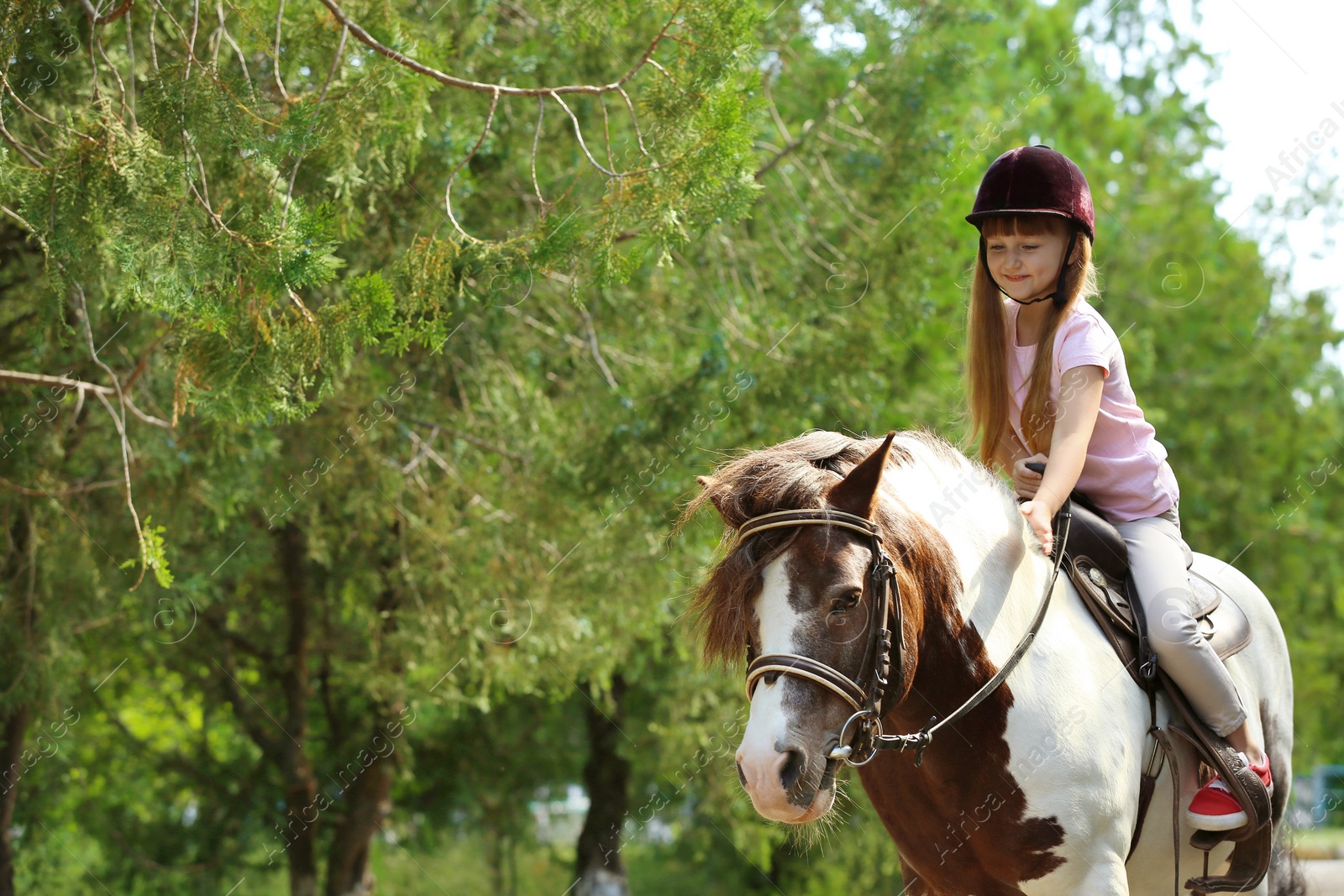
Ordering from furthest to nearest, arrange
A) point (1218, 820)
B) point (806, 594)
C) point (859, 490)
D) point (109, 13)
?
point (109, 13) < point (1218, 820) < point (859, 490) < point (806, 594)

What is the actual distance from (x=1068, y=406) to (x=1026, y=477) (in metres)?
0.37

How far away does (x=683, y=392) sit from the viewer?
20.9 ft

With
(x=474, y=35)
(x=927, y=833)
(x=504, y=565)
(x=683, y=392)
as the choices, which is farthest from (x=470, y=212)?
(x=927, y=833)

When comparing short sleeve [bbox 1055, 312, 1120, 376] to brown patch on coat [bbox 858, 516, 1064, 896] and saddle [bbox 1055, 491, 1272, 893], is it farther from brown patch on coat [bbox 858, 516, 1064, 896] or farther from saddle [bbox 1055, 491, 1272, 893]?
brown patch on coat [bbox 858, 516, 1064, 896]

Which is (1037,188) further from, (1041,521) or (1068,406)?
(1041,521)

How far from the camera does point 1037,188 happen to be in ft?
10.1

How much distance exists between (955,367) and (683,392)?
557 cm

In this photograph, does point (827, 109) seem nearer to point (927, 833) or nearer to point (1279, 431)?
point (927, 833)

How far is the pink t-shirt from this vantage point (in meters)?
3.23
